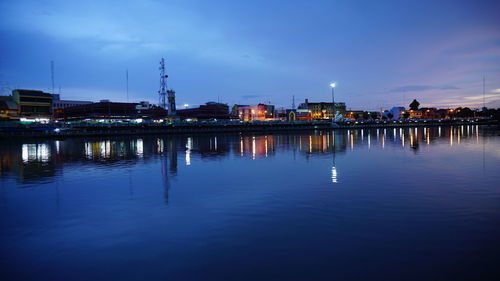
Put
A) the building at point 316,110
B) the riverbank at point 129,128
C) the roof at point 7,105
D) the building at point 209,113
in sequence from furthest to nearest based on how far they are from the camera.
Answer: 1. the building at point 316,110
2. the building at point 209,113
3. the roof at point 7,105
4. the riverbank at point 129,128

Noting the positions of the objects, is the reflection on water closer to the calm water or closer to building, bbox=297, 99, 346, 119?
the calm water

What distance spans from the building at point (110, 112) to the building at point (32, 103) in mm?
14376

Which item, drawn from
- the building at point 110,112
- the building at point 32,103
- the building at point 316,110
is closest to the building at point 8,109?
the building at point 32,103

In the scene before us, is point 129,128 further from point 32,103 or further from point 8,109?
point 8,109

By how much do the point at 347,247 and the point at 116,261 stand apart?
6.15 m

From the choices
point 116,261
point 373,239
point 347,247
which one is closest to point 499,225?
point 373,239

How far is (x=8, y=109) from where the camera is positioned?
3735 inches

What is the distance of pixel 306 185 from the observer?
57.4 ft

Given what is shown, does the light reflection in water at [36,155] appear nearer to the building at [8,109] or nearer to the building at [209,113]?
the building at [8,109]

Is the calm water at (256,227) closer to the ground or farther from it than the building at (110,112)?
closer to the ground

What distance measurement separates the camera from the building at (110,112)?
116375 mm

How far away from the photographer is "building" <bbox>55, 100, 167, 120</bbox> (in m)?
116

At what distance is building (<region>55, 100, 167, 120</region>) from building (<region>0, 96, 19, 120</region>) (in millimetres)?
23382

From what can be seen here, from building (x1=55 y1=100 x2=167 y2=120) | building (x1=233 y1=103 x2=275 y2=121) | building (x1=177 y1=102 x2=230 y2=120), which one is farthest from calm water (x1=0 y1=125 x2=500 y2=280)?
building (x1=233 y1=103 x2=275 y2=121)
